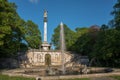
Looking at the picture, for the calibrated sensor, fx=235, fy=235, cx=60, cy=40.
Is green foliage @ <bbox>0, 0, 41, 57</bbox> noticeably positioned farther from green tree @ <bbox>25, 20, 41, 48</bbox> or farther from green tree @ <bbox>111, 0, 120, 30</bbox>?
green tree @ <bbox>111, 0, 120, 30</bbox>

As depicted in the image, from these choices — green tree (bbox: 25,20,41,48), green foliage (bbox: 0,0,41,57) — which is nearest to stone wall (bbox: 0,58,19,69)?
green foliage (bbox: 0,0,41,57)

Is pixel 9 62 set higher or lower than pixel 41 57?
lower

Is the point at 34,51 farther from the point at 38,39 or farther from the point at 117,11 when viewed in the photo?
the point at 117,11

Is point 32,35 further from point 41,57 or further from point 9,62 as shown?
point 9,62

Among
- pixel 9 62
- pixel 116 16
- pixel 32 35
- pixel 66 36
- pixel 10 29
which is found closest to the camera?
pixel 10 29

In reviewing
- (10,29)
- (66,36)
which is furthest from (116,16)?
(66,36)

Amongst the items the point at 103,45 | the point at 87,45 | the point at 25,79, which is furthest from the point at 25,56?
the point at 25,79

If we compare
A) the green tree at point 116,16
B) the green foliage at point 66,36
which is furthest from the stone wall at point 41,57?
the green tree at point 116,16

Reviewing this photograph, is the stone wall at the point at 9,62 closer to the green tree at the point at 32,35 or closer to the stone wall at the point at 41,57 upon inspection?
the stone wall at the point at 41,57

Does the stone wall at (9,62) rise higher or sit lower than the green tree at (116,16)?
lower

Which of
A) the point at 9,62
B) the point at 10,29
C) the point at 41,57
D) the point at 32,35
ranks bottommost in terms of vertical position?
the point at 9,62

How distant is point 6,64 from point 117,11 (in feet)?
76.0

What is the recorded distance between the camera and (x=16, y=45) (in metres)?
32.1

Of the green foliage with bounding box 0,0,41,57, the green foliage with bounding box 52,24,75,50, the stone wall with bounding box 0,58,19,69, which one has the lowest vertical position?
the stone wall with bounding box 0,58,19,69
